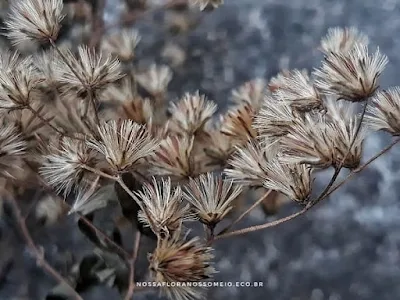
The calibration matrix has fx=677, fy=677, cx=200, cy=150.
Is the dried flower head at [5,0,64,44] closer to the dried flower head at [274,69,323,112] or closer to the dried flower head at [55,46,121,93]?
the dried flower head at [55,46,121,93]

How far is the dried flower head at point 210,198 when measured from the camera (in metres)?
0.44

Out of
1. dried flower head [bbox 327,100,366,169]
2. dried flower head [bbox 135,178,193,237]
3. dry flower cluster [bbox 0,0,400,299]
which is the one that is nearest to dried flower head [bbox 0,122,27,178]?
dry flower cluster [bbox 0,0,400,299]

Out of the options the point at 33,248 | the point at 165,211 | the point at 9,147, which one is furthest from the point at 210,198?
the point at 33,248

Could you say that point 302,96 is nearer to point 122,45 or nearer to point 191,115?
point 191,115

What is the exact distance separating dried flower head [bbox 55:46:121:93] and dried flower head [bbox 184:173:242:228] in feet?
0.32

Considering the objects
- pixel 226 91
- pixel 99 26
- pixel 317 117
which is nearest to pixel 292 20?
pixel 226 91

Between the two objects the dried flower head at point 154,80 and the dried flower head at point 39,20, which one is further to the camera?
the dried flower head at point 154,80

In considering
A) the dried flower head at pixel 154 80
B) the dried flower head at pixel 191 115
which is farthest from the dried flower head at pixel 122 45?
the dried flower head at pixel 191 115

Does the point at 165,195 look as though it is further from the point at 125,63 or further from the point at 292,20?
the point at 292,20

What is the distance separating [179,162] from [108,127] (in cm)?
7

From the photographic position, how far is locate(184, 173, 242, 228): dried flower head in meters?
0.44

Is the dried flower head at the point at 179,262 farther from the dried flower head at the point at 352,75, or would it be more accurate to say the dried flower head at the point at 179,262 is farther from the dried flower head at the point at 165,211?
the dried flower head at the point at 352,75

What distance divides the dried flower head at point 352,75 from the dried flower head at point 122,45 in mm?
240

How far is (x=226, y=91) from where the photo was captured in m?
0.76
